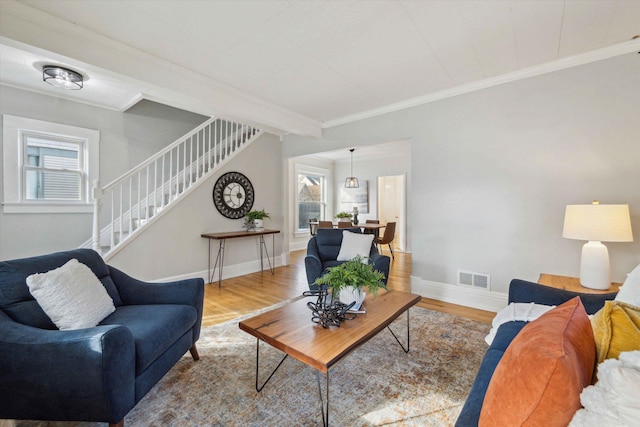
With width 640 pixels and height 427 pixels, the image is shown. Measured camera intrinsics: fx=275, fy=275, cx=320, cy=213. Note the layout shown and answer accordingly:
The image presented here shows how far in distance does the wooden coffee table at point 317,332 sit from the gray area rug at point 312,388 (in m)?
0.14

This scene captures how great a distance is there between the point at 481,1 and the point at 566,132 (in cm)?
166

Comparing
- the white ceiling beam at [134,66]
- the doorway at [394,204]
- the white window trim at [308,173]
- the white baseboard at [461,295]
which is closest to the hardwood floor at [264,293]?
the white baseboard at [461,295]

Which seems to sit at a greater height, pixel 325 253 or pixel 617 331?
pixel 617 331

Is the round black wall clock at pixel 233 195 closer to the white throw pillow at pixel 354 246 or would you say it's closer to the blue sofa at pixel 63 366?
the white throw pillow at pixel 354 246

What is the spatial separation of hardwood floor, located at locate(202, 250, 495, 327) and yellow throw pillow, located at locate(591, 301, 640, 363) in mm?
2237

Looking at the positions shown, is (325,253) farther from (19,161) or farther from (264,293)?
(19,161)

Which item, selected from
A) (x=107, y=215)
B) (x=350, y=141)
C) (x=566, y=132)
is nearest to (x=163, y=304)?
(x=107, y=215)

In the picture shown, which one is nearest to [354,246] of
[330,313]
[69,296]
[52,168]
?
[330,313]

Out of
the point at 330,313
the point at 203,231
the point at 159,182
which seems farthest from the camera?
the point at 159,182

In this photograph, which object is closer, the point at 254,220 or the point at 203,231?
A: the point at 203,231

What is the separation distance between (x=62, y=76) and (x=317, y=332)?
374 cm

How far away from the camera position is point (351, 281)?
185 centimetres

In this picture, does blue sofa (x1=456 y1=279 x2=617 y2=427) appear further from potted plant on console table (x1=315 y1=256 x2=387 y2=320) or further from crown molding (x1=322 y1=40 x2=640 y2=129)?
crown molding (x1=322 y1=40 x2=640 y2=129)

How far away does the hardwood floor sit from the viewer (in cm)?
304
